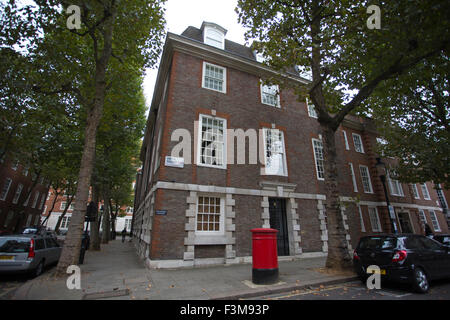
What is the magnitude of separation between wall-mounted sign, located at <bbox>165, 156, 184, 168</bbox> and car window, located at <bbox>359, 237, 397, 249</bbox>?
7915 mm

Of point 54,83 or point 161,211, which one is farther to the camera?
point 54,83

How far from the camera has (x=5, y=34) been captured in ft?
30.1

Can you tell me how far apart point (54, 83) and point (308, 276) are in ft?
45.9

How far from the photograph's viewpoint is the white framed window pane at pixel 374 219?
58.6ft

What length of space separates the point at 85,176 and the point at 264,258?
7.49 m

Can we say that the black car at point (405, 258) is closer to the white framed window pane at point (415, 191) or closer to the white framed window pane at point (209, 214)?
the white framed window pane at point (209, 214)

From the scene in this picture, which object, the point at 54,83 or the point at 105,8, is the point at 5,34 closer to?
the point at 54,83

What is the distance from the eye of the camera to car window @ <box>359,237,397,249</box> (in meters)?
6.64

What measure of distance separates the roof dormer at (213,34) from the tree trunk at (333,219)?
9130 millimetres

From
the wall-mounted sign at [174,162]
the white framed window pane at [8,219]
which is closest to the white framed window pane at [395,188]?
the wall-mounted sign at [174,162]

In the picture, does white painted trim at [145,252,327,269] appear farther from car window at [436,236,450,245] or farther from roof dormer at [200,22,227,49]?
roof dormer at [200,22,227,49]

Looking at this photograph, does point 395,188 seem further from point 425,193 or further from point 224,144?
point 224,144
